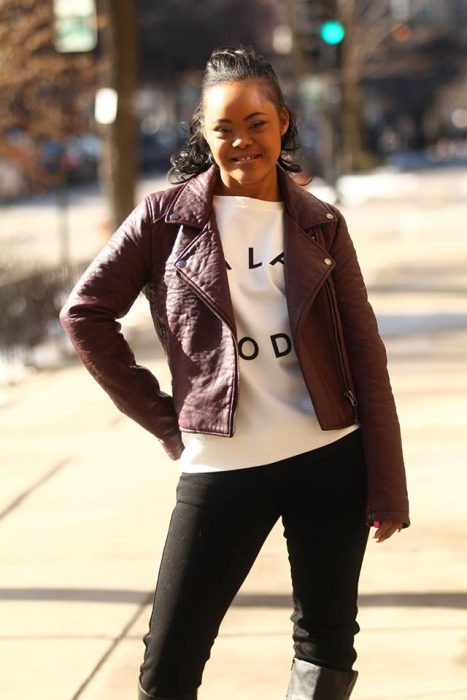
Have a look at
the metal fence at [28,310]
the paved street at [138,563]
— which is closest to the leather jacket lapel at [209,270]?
the paved street at [138,563]

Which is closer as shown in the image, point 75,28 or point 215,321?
point 215,321

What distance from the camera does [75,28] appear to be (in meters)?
14.1

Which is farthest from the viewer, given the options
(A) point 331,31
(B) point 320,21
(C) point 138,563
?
(B) point 320,21

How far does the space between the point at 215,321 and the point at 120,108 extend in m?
12.0

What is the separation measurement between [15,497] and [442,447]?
2.15 meters

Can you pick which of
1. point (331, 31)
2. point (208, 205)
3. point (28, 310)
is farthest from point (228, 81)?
point (331, 31)

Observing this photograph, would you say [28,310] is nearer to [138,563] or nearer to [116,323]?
[138,563]

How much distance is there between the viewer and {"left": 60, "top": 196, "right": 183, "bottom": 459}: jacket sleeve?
317 centimetres

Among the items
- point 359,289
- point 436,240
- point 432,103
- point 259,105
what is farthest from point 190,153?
point 432,103

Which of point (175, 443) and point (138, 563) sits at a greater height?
point (175, 443)

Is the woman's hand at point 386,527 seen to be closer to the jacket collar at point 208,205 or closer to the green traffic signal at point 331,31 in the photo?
the jacket collar at point 208,205

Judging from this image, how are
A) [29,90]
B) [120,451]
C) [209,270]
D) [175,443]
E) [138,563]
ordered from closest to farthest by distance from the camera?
[209,270] → [175,443] → [138,563] → [120,451] → [29,90]

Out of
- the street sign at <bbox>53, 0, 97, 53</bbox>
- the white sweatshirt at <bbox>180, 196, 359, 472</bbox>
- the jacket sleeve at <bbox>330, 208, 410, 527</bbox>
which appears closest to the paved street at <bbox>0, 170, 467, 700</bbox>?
the jacket sleeve at <bbox>330, 208, 410, 527</bbox>

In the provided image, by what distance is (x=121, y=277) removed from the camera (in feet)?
10.4
